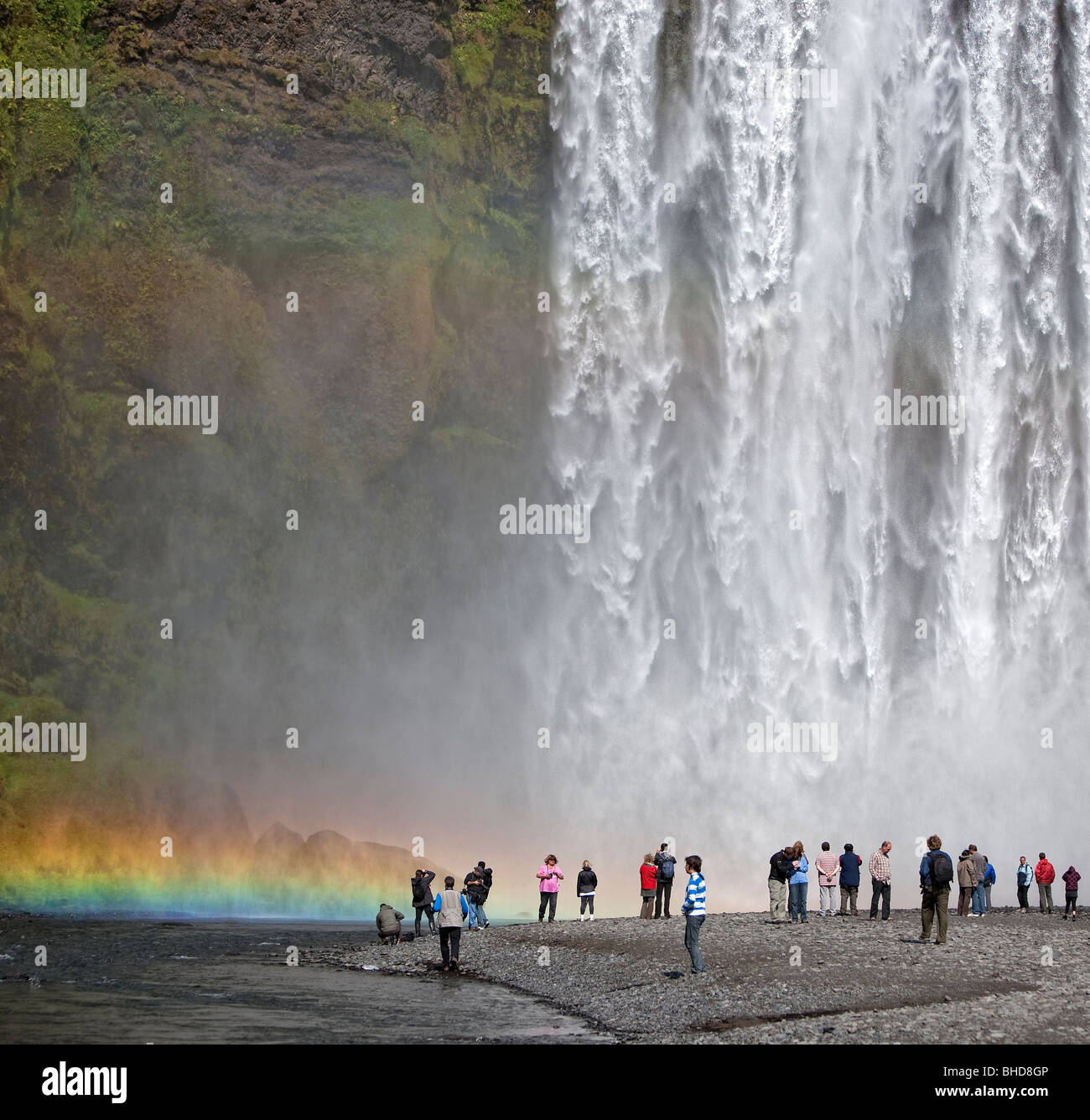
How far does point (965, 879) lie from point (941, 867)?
649cm

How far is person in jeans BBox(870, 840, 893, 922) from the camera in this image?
3094 centimetres

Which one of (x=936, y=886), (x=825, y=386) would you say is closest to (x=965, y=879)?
(x=936, y=886)

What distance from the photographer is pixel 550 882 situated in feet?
110

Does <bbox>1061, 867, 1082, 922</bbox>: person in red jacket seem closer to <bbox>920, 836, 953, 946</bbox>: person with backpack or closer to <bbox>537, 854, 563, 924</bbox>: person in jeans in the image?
<bbox>920, 836, 953, 946</bbox>: person with backpack

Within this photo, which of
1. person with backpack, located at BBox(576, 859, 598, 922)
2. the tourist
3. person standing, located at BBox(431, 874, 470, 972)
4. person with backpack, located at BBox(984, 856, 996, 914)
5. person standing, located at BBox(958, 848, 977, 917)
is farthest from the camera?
person with backpack, located at BBox(984, 856, 996, 914)

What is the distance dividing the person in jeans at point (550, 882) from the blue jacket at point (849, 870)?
231 inches

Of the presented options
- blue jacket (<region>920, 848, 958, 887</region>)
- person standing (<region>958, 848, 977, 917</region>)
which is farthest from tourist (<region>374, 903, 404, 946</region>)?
person standing (<region>958, 848, 977, 917</region>)

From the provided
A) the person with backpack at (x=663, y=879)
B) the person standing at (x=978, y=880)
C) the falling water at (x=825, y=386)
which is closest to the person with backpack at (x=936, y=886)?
the person with backpack at (x=663, y=879)

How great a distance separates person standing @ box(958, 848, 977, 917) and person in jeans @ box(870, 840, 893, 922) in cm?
153

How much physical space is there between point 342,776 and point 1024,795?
19.8 meters

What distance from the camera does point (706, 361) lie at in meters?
46.3
